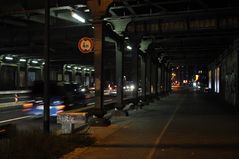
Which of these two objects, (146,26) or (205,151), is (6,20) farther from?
(205,151)

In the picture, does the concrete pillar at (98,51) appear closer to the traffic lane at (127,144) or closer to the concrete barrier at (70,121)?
the traffic lane at (127,144)

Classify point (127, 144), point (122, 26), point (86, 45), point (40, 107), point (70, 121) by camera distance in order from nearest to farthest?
point (127, 144) < point (70, 121) < point (86, 45) < point (40, 107) < point (122, 26)

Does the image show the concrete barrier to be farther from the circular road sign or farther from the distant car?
the distant car

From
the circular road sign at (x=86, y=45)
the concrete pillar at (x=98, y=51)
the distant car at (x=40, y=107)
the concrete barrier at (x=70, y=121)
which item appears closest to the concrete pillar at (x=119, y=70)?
the distant car at (x=40, y=107)

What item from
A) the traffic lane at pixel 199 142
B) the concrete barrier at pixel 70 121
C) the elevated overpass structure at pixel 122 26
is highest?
the elevated overpass structure at pixel 122 26

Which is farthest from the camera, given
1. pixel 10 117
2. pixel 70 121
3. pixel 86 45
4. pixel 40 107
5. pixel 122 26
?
pixel 122 26

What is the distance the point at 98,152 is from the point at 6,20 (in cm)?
2477

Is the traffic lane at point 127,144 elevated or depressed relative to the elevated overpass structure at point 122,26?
depressed

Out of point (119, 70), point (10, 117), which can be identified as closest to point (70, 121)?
point (10, 117)

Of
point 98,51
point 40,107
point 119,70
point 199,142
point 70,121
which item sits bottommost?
point 199,142

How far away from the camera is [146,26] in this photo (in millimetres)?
33750

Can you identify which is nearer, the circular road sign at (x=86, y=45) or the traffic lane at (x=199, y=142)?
the traffic lane at (x=199, y=142)

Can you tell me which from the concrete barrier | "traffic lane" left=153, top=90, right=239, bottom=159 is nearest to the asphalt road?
"traffic lane" left=153, top=90, right=239, bottom=159

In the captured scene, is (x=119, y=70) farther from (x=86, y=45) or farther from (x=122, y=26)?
(x=86, y=45)
